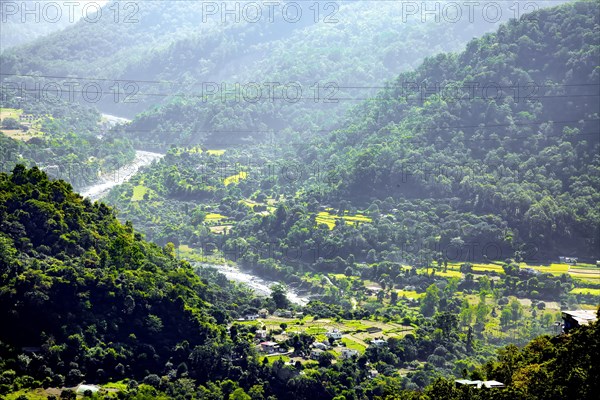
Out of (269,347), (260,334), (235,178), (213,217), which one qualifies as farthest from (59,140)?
(269,347)

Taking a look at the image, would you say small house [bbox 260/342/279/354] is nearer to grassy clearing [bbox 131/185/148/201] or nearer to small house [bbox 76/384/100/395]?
→ small house [bbox 76/384/100/395]

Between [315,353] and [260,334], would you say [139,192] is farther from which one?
[315,353]

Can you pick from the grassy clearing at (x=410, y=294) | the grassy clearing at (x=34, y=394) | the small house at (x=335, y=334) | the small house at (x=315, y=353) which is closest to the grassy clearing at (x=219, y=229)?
the grassy clearing at (x=410, y=294)

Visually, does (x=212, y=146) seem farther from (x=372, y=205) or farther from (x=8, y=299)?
(x=8, y=299)

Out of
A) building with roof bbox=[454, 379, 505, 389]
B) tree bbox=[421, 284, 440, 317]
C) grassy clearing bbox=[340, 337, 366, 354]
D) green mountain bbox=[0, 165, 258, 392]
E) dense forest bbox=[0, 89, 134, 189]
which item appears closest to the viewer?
building with roof bbox=[454, 379, 505, 389]

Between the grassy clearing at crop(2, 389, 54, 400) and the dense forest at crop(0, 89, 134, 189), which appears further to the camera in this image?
the dense forest at crop(0, 89, 134, 189)

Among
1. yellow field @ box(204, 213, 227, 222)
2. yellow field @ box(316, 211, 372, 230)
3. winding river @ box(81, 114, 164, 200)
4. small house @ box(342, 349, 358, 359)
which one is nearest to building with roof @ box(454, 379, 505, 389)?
small house @ box(342, 349, 358, 359)
